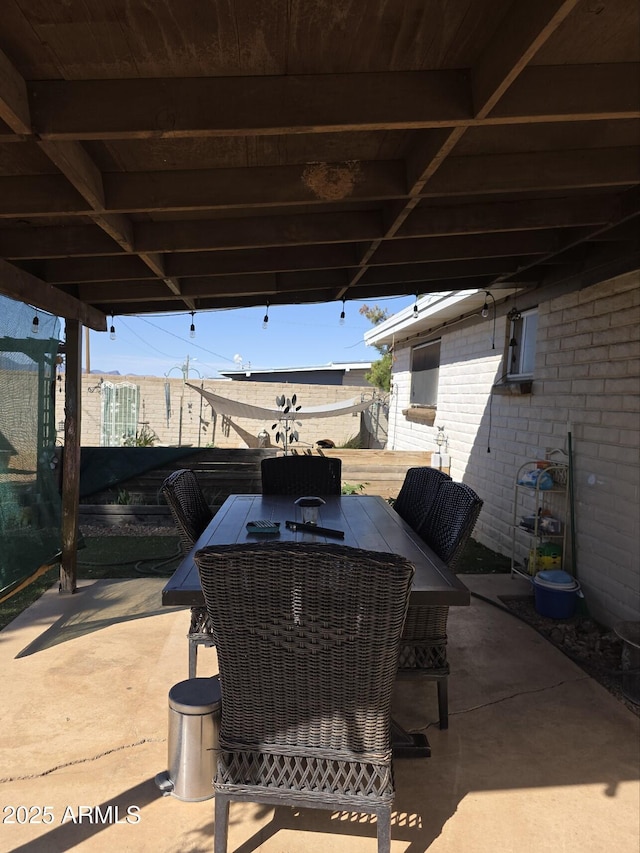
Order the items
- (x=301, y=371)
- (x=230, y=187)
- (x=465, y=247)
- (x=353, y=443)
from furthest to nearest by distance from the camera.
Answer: (x=301, y=371) < (x=353, y=443) < (x=465, y=247) < (x=230, y=187)

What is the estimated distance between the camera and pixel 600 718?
238 cm

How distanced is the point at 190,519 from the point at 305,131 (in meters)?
1.80

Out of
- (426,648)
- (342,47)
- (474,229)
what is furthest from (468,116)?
(426,648)

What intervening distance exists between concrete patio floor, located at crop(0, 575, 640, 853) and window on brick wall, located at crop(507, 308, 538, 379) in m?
2.34

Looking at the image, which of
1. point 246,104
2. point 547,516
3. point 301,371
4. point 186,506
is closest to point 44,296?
point 186,506

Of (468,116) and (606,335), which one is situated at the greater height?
(468,116)

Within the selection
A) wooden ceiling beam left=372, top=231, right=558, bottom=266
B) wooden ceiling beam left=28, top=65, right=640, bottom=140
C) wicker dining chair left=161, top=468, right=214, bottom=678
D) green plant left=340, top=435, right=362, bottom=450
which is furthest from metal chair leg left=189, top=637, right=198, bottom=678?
green plant left=340, top=435, right=362, bottom=450

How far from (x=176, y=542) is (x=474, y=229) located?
12.3 ft

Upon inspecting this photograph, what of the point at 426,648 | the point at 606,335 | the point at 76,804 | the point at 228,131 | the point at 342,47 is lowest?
the point at 76,804

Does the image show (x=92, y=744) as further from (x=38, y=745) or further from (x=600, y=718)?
(x=600, y=718)

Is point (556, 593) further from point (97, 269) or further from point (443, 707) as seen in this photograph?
point (97, 269)

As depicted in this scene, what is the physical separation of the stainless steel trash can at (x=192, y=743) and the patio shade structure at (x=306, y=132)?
5.56 feet

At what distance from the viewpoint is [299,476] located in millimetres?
3771

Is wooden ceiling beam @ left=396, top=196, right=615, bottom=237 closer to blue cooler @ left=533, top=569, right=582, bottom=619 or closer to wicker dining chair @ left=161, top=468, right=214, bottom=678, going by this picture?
wicker dining chair @ left=161, top=468, right=214, bottom=678
